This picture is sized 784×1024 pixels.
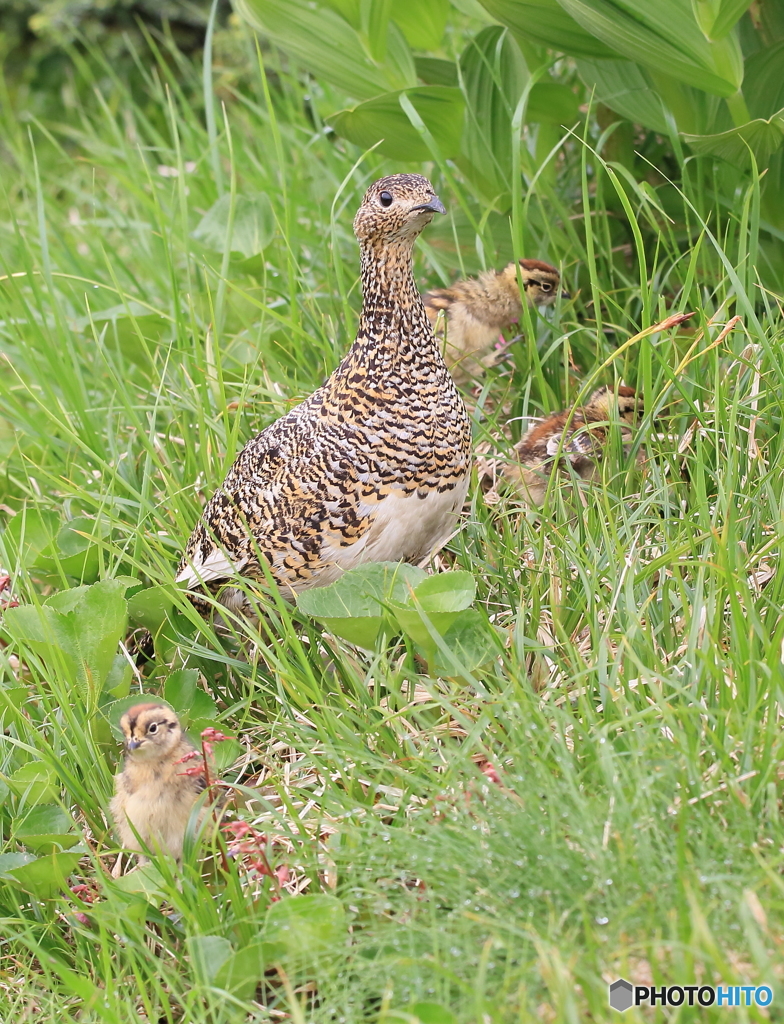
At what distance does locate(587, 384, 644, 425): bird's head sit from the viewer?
3.73 m

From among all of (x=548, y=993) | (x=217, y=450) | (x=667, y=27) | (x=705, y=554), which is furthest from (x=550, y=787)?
(x=667, y=27)

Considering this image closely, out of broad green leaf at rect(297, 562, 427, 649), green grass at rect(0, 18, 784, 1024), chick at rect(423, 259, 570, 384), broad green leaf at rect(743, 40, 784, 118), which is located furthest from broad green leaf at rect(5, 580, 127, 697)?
broad green leaf at rect(743, 40, 784, 118)

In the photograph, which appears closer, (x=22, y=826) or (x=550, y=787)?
(x=550, y=787)

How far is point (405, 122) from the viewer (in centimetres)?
423

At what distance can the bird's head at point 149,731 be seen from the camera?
2801 millimetres

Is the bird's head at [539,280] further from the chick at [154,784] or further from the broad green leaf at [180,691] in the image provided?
the chick at [154,784]

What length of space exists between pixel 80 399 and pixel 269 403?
816 mm

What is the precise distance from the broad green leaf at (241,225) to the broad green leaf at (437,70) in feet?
2.91

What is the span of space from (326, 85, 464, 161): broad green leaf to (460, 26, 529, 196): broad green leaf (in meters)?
0.09

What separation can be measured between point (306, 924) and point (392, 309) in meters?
1.82

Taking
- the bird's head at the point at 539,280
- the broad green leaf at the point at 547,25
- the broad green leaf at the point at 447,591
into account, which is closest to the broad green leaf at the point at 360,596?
the broad green leaf at the point at 447,591

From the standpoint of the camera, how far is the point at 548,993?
204 cm

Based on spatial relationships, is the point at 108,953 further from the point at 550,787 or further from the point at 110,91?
the point at 110,91

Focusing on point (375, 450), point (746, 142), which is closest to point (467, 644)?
point (375, 450)
